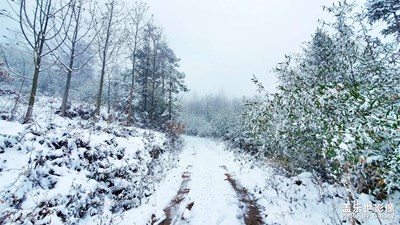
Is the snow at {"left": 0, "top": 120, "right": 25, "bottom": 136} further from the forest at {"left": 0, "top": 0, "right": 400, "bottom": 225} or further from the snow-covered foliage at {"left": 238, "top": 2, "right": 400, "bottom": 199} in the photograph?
the snow-covered foliage at {"left": 238, "top": 2, "right": 400, "bottom": 199}

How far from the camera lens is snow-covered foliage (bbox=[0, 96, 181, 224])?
4254 millimetres

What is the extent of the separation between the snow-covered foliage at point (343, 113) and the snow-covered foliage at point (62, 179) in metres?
4.55

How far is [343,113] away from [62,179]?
20.7 feet

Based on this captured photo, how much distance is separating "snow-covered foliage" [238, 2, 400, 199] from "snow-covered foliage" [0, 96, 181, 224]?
4551mm

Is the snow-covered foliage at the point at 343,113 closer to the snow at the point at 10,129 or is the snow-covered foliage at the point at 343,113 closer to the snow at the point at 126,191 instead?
the snow at the point at 126,191

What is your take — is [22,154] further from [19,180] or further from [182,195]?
[182,195]

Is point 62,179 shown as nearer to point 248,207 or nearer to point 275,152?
point 248,207

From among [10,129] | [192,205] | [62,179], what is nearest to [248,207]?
[192,205]

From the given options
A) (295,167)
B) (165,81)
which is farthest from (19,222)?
(165,81)

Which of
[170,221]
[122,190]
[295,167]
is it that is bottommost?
[170,221]

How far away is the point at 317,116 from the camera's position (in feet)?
16.6

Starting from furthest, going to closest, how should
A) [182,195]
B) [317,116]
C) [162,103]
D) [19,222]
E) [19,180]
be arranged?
[162,103], [182,195], [317,116], [19,180], [19,222]

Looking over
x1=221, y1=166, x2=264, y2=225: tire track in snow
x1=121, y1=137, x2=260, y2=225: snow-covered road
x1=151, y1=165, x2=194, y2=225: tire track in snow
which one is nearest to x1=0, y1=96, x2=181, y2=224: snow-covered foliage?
x1=121, y1=137, x2=260, y2=225: snow-covered road

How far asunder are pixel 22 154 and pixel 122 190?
8.75 feet
